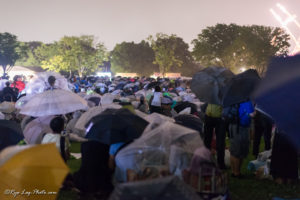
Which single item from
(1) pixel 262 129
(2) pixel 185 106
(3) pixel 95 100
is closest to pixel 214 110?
(1) pixel 262 129

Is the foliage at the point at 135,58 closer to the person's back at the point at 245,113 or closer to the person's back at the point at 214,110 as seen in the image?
the person's back at the point at 214,110

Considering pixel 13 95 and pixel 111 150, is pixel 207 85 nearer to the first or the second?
pixel 111 150

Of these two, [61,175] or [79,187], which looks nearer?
[61,175]

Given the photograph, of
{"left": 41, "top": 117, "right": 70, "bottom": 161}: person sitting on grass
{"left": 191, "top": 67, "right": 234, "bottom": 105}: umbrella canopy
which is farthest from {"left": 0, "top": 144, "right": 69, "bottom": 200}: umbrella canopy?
{"left": 191, "top": 67, "right": 234, "bottom": 105}: umbrella canopy

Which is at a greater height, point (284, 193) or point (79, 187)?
point (79, 187)

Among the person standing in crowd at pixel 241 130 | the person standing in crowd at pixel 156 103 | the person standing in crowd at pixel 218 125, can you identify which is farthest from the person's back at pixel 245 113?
the person standing in crowd at pixel 156 103

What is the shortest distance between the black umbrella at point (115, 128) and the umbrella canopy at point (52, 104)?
208 centimetres

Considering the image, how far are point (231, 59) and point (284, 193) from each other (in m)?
47.9

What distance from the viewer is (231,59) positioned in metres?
51.6

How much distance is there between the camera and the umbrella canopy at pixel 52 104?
6180 millimetres

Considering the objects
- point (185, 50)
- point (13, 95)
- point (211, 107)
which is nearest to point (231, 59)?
point (185, 50)

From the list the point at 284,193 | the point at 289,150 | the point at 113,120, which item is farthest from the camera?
the point at 289,150

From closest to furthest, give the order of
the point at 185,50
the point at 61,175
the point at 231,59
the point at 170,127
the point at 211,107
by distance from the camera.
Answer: the point at 61,175, the point at 170,127, the point at 211,107, the point at 231,59, the point at 185,50

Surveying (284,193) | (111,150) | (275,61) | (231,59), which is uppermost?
(231,59)
